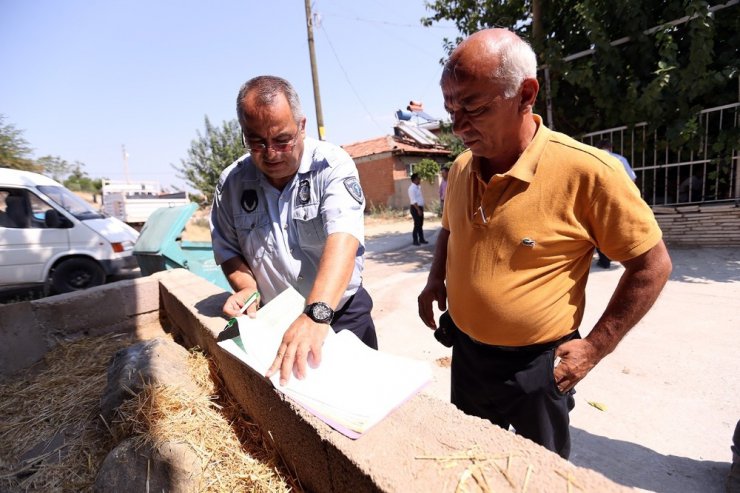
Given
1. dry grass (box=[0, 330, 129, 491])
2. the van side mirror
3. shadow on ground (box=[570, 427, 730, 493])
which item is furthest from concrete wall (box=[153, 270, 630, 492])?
the van side mirror

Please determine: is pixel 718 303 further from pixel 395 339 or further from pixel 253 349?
pixel 253 349

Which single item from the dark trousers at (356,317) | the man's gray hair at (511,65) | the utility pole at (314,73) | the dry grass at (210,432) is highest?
the utility pole at (314,73)

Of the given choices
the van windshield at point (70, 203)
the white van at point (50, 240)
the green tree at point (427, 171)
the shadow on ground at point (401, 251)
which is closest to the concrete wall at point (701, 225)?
the shadow on ground at point (401, 251)

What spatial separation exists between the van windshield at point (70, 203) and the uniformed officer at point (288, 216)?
21.5 ft

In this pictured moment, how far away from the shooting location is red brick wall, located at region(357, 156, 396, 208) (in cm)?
2086

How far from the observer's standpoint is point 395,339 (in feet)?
14.1

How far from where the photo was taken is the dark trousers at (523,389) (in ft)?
4.88

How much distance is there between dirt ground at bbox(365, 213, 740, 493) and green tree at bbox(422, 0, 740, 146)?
8.29ft

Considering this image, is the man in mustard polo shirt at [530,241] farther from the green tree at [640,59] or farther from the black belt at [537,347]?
the green tree at [640,59]

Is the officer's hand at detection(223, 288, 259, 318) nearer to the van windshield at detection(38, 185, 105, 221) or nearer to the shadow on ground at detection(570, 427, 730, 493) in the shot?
the shadow on ground at detection(570, 427, 730, 493)

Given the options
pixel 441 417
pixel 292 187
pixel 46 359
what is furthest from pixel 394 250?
pixel 441 417

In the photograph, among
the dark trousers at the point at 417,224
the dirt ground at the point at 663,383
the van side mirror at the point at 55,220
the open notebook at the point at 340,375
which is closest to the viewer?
the open notebook at the point at 340,375

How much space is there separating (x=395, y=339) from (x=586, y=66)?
17.3 ft

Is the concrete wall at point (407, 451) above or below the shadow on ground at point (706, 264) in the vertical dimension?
above
